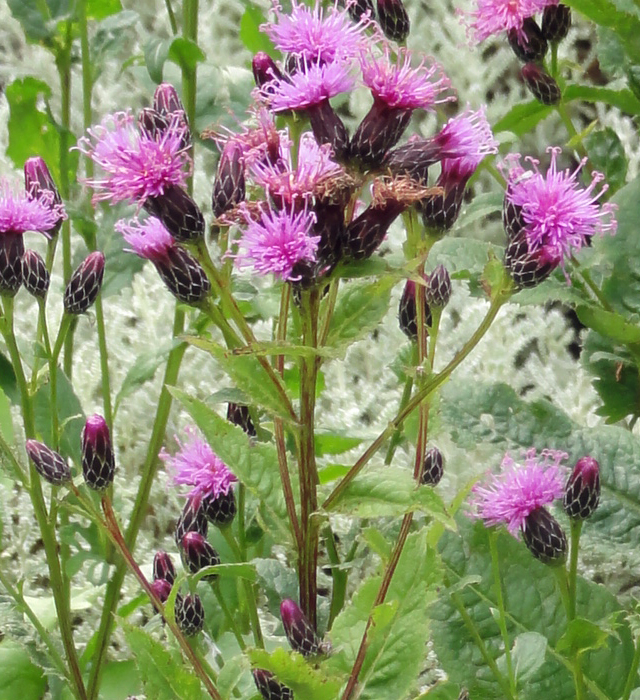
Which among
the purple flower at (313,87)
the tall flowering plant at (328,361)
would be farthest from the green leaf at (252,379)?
the purple flower at (313,87)

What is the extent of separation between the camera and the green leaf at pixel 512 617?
66 centimetres

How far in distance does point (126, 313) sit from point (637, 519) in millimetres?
782

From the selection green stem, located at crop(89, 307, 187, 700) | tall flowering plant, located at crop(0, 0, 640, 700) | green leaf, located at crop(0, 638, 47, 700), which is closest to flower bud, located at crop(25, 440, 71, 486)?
tall flowering plant, located at crop(0, 0, 640, 700)

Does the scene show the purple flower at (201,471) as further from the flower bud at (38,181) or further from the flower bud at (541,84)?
the flower bud at (541,84)

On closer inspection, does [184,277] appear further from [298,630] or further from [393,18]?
[393,18]

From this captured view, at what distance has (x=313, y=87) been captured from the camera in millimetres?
392

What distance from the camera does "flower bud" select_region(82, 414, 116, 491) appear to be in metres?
0.47

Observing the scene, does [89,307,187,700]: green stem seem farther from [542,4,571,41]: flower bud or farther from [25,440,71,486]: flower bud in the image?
[542,4,571,41]: flower bud

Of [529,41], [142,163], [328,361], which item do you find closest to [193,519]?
[328,361]

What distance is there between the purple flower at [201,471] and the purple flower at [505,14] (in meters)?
0.39

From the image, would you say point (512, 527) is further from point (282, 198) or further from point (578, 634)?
point (282, 198)

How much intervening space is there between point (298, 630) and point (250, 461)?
0.07 metres

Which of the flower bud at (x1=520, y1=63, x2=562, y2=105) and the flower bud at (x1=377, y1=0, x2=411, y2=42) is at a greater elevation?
the flower bud at (x1=377, y1=0, x2=411, y2=42)

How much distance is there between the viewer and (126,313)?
4.19 feet
